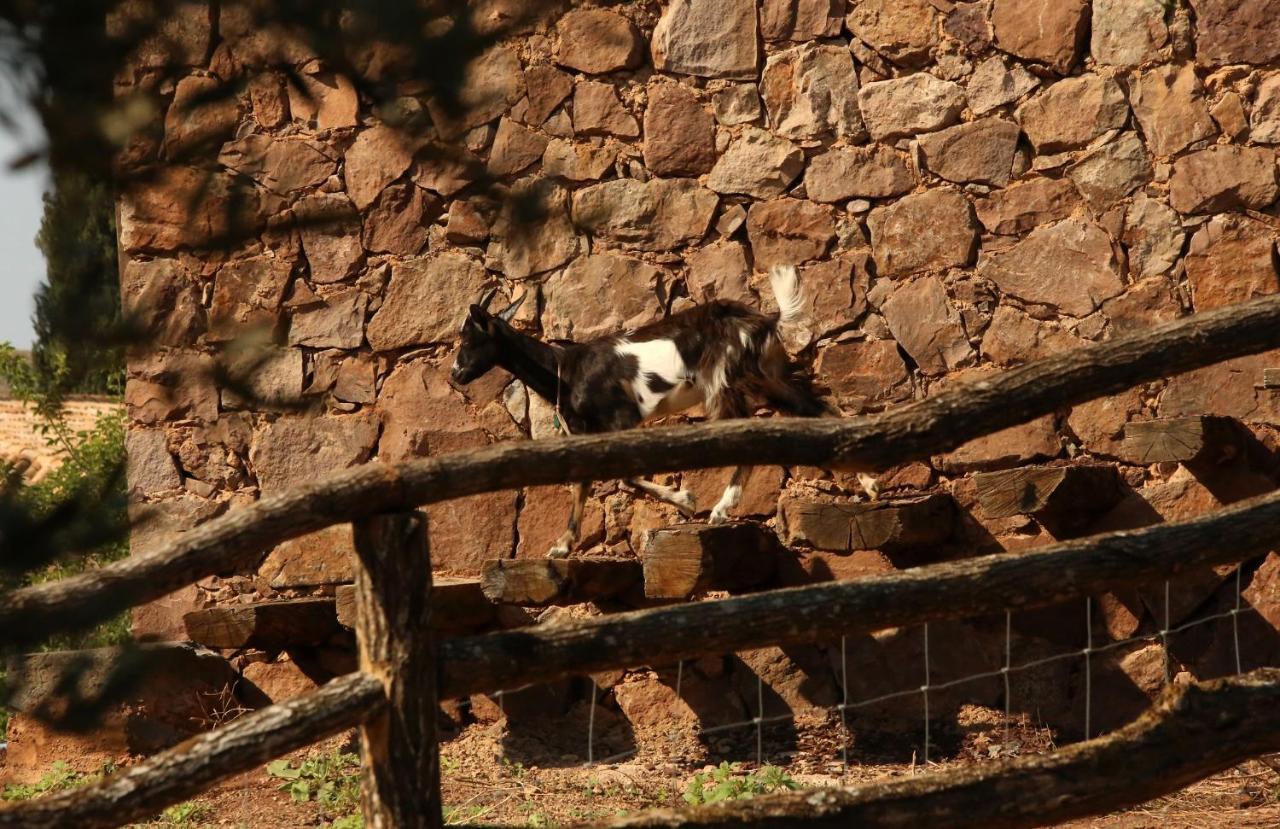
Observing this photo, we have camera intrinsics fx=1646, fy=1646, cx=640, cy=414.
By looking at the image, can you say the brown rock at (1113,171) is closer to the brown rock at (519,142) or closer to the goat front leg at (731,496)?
the goat front leg at (731,496)

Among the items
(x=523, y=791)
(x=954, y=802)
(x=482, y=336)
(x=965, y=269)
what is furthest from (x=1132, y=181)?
(x=954, y=802)

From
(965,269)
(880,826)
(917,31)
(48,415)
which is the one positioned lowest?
(880,826)

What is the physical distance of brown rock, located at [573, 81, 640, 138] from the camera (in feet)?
25.7

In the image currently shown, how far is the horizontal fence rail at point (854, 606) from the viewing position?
12.0ft

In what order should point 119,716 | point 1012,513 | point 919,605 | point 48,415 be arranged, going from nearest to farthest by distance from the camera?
point 48,415, point 919,605, point 1012,513, point 119,716

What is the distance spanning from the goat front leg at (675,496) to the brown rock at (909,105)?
1.85 meters

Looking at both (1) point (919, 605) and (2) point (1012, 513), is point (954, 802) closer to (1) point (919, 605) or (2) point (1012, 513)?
(1) point (919, 605)

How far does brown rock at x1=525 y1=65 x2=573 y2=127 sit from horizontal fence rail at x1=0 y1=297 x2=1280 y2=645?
4.34 m

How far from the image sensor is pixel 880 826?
11.7 feet

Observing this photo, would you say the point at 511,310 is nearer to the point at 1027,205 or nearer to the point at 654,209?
the point at 654,209

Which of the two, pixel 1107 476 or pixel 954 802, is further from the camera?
pixel 1107 476

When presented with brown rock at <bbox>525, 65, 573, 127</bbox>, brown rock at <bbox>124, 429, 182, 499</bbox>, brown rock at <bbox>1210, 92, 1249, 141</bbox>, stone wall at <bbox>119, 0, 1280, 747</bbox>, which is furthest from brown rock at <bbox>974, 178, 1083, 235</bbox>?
brown rock at <bbox>124, 429, 182, 499</bbox>

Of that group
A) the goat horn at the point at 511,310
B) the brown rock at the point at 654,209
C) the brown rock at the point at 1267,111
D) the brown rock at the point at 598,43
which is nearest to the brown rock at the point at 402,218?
the goat horn at the point at 511,310

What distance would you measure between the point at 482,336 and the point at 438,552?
3.65ft
